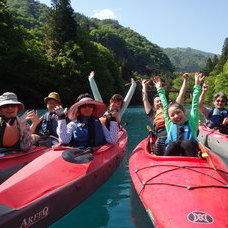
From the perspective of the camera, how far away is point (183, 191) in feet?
10.3

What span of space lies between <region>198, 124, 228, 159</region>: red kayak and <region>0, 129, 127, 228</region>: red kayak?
4051 millimetres

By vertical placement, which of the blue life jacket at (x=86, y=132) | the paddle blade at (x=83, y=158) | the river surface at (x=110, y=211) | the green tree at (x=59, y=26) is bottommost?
the river surface at (x=110, y=211)

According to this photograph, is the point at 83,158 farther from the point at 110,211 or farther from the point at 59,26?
the point at 59,26

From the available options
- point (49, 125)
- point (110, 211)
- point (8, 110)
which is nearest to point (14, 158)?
point (8, 110)

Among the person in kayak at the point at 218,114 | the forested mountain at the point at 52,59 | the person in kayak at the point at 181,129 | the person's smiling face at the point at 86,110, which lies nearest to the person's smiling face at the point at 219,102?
the person in kayak at the point at 218,114

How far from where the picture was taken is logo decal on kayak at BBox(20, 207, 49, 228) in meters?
2.93

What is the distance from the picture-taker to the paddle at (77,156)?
4252 millimetres

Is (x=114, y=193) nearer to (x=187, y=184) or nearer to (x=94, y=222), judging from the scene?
(x=94, y=222)

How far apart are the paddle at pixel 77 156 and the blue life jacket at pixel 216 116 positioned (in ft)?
18.5

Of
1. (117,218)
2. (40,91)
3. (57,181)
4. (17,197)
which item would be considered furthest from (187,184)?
(40,91)

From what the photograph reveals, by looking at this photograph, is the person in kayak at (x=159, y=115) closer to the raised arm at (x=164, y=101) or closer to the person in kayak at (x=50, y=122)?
the raised arm at (x=164, y=101)

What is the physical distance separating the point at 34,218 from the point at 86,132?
6.86 feet

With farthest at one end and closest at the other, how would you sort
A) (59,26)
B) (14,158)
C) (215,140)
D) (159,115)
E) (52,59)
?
(59,26), (52,59), (215,140), (159,115), (14,158)

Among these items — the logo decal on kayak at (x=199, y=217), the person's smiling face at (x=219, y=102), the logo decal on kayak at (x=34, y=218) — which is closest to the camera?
the logo decal on kayak at (x=199, y=217)
